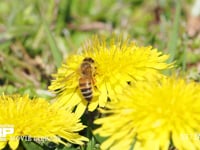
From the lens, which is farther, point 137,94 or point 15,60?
point 15,60

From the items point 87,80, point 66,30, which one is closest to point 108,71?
point 87,80

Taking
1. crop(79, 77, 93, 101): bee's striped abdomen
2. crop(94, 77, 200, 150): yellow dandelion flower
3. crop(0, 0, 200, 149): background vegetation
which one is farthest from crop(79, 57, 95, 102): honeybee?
crop(0, 0, 200, 149): background vegetation

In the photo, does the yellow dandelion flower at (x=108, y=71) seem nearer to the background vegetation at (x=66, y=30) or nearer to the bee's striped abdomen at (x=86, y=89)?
the bee's striped abdomen at (x=86, y=89)

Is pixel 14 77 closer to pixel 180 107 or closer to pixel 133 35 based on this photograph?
pixel 133 35

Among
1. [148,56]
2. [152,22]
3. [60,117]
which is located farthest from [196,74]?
[152,22]

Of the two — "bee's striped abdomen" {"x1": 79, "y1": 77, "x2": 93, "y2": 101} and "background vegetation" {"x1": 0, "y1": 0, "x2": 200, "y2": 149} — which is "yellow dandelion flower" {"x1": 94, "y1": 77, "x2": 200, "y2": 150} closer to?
"bee's striped abdomen" {"x1": 79, "y1": 77, "x2": 93, "y2": 101}

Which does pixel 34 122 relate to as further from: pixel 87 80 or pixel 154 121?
pixel 154 121

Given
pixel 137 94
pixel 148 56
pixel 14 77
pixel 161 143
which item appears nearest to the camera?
pixel 161 143
